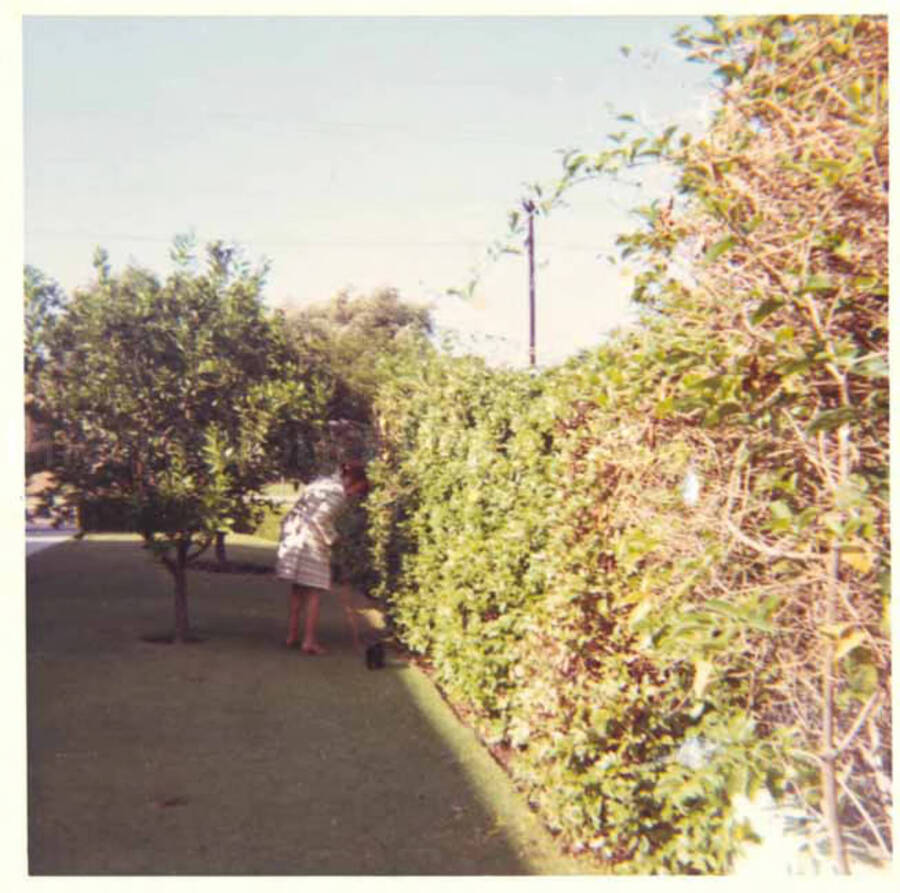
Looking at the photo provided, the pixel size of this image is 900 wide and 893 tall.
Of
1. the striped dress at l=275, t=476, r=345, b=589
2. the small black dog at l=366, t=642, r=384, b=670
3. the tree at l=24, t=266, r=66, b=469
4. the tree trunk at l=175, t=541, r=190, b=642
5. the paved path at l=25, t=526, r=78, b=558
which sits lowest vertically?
the paved path at l=25, t=526, r=78, b=558

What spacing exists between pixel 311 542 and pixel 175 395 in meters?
1.92

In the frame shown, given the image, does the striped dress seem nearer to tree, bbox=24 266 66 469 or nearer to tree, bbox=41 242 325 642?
tree, bbox=41 242 325 642

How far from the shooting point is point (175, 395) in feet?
28.1

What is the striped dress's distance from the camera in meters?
9.08

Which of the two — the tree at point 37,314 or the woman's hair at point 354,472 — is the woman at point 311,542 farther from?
the tree at point 37,314

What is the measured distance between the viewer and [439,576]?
783cm

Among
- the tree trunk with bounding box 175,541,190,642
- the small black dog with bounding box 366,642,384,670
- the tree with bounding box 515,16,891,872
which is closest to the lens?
the tree with bounding box 515,16,891,872

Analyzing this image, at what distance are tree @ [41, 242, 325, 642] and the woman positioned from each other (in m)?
0.47

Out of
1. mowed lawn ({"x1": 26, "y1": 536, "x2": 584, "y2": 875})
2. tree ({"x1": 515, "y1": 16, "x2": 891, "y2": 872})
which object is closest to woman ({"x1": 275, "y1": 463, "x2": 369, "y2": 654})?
mowed lawn ({"x1": 26, "y1": 536, "x2": 584, "y2": 875})

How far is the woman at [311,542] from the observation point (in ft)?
29.7

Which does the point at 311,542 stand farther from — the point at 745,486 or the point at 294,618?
the point at 745,486

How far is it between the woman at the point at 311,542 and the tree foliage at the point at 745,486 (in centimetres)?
496
